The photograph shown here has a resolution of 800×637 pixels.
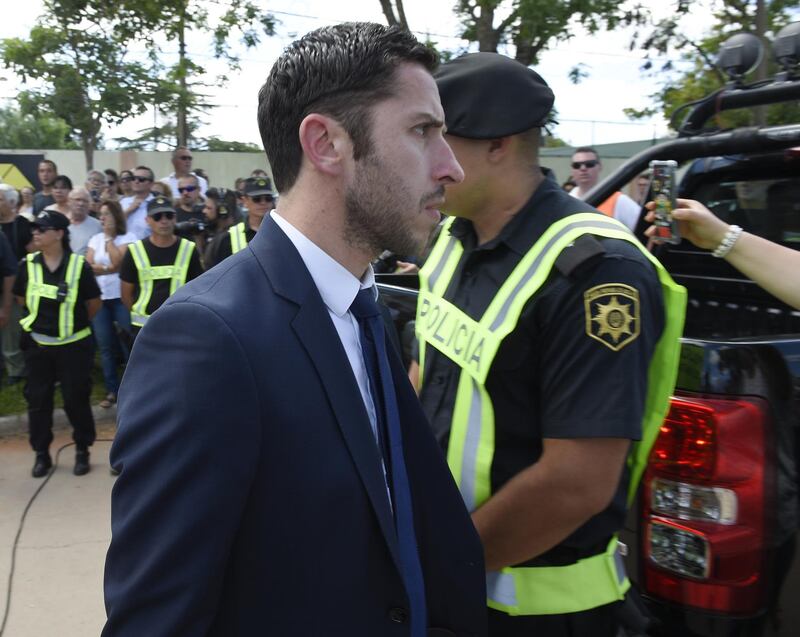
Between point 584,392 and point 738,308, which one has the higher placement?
point 584,392

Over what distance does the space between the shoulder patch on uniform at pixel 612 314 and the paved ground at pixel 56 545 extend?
3.06 m

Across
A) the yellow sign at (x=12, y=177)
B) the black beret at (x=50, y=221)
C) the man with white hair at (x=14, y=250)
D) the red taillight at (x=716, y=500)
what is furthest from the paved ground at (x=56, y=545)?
the yellow sign at (x=12, y=177)

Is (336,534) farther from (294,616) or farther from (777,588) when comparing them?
(777,588)

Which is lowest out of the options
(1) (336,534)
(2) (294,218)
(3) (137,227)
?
(3) (137,227)

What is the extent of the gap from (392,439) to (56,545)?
3.93 meters

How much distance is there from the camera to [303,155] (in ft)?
4.15

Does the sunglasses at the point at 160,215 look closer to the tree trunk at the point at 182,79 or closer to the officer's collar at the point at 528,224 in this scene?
the officer's collar at the point at 528,224

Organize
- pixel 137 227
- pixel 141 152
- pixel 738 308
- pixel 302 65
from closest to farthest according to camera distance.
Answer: pixel 302 65 < pixel 738 308 < pixel 137 227 < pixel 141 152

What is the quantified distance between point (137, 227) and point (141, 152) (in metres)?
12.9

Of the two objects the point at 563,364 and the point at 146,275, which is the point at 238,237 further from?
the point at 563,364

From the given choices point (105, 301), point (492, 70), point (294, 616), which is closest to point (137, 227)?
point (105, 301)

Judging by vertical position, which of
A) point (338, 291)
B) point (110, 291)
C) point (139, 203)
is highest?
point (338, 291)

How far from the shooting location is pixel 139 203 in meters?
8.54

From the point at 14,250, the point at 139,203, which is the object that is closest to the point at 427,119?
the point at 14,250
